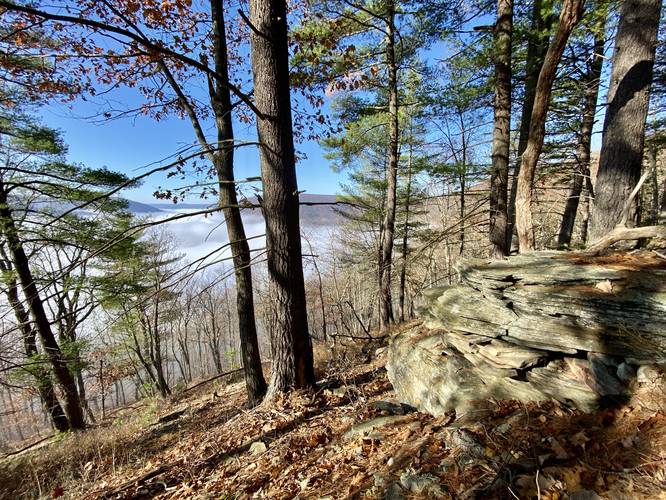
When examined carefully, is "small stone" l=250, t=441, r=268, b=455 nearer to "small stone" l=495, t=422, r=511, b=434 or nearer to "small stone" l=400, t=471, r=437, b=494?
"small stone" l=400, t=471, r=437, b=494

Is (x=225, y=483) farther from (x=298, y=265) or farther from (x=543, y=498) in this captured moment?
(x=543, y=498)

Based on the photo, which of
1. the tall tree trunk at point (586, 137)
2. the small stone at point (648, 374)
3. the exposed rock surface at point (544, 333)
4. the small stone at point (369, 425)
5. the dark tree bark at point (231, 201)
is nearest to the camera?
the small stone at point (648, 374)

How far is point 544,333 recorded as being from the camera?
2387 millimetres

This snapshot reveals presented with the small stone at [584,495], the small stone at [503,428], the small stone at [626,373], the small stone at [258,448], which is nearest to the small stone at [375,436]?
the small stone at [503,428]

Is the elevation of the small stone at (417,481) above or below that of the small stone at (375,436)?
Answer: above

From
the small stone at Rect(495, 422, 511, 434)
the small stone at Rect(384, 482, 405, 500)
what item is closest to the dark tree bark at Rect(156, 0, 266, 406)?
the small stone at Rect(384, 482, 405, 500)

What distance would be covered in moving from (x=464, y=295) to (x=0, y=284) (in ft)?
37.4

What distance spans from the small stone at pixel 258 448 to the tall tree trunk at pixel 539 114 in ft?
12.3

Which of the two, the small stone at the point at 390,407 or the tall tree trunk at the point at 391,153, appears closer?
the small stone at the point at 390,407

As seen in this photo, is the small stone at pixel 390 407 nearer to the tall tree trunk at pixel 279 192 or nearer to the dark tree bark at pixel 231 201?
the tall tree trunk at pixel 279 192

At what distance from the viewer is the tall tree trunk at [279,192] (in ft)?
10.2

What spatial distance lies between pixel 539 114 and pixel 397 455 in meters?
3.79

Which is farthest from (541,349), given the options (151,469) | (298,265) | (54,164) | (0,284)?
(0,284)

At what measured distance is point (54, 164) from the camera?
758 cm
